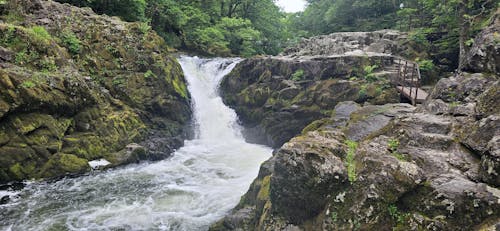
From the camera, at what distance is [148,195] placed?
935 centimetres

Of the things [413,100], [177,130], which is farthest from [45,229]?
[413,100]

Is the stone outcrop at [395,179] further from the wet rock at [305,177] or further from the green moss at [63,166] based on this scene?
the green moss at [63,166]

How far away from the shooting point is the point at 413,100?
35.7 ft

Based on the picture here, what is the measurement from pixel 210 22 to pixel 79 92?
20.2 meters

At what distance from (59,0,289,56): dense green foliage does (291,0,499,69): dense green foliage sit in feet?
14.1

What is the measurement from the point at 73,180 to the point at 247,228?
256 inches

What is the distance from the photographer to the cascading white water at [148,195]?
7586mm

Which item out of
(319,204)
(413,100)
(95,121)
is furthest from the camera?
(95,121)

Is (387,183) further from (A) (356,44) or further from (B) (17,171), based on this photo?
(A) (356,44)

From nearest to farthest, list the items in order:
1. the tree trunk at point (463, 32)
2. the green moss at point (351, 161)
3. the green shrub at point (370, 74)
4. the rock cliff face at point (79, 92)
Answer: the green moss at point (351, 161) < the rock cliff face at point (79, 92) < the tree trunk at point (463, 32) < the green shrub at point (370, 74)

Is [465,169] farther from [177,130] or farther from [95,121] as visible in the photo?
[177,130]

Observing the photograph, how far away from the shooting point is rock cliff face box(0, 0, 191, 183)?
950 centimetres

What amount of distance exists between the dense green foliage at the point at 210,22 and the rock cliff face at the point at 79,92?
15.1 feet

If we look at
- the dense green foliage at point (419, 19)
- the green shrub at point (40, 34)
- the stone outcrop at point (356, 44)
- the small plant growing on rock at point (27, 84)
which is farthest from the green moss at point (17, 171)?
the dense green foliage at point (419, 19)
